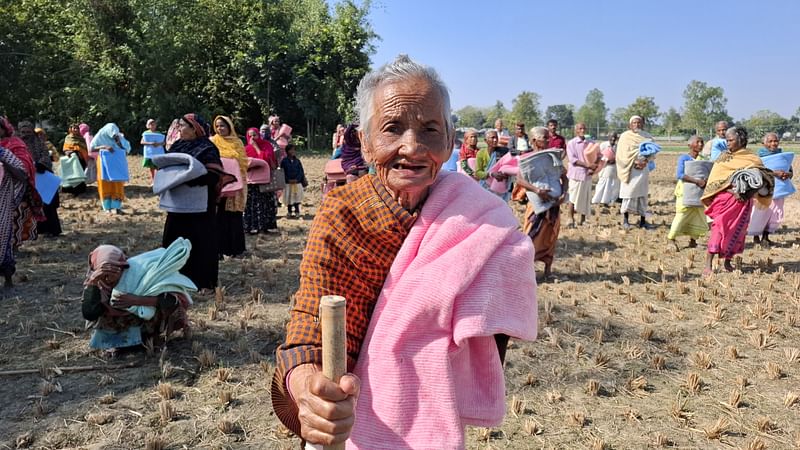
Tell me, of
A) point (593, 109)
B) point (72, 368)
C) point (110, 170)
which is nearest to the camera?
point (72, 368)

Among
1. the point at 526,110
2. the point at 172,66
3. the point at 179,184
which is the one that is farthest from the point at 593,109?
the point at 179,184

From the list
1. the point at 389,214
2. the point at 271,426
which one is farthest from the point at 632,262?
the point at 389,214

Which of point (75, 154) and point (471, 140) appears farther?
point (75, 154)

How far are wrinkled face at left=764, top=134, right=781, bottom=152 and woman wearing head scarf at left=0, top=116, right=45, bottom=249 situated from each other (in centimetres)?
1054

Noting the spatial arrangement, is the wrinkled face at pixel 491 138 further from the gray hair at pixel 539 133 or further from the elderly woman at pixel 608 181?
the elderly woman at pixel 608 181

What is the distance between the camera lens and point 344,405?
1.32m

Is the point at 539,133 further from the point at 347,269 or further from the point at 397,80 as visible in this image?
the point at 347,269

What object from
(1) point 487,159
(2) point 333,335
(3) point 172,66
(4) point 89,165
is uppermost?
(3) point 172,66

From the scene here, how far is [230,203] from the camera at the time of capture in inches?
301

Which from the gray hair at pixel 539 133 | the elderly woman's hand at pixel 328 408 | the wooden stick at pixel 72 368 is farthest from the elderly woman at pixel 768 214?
the elderly woman's hand at pixel 328 408

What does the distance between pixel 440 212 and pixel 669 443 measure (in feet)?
9.38

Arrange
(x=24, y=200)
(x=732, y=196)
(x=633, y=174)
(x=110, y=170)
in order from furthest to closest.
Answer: (x=110, y=170), (x=633, y=174), (x=732, y=196), (x=24, y=200)

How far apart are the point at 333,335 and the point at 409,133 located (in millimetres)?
601

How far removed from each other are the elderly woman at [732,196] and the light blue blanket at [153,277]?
248 inches
